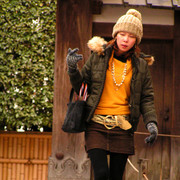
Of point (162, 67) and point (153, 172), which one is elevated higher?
point (162, 67)

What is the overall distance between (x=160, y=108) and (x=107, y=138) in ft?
11.5

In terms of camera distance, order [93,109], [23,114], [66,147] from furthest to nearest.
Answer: [23,114] → [66,147] → [93,109]

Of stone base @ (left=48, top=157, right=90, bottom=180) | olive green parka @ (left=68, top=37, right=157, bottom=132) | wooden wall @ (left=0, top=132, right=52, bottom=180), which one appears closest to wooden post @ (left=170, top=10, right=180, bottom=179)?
stone base @ (left=48, top=157, right=90, bottom=180)

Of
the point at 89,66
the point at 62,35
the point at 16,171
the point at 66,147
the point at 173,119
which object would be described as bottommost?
the point at 16,171

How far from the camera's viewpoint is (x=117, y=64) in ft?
14.3

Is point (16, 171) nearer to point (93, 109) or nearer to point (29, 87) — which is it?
point (29, 87)

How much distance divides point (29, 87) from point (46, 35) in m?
0.97

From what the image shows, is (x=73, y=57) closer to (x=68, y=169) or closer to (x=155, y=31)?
(x=68, y=169)

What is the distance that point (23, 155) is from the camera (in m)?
8.68

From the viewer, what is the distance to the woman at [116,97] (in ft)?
13.7

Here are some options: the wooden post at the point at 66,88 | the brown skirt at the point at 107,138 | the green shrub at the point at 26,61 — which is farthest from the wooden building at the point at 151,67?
the brown skirt at the point at 107,138

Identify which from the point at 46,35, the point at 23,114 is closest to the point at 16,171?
the point at 23,114

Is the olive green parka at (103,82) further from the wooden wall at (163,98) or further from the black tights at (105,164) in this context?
the wooden wall at (163,98)

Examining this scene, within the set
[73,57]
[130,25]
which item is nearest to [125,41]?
[130,25]
